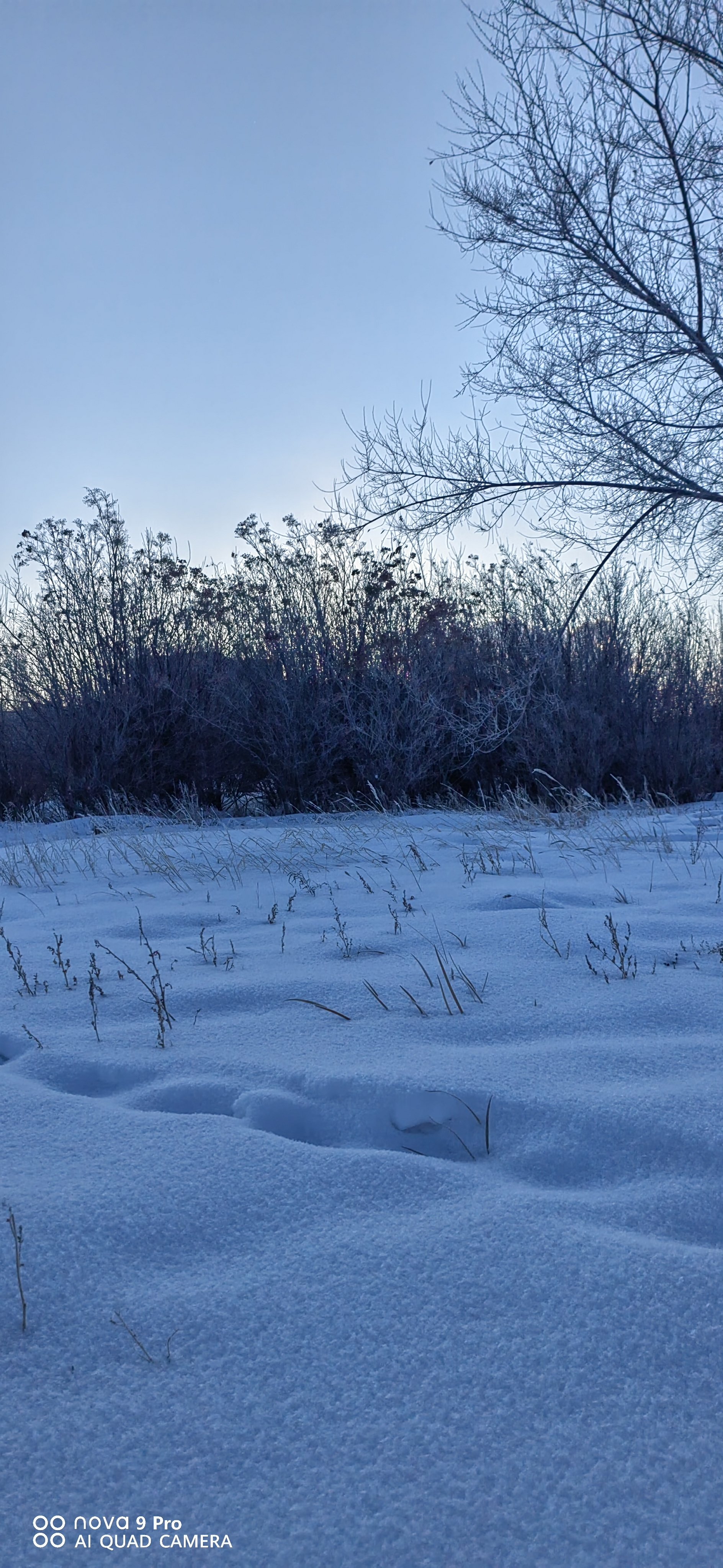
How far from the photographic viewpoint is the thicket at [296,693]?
9.73m

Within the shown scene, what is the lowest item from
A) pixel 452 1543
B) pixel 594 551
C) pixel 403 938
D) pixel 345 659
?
pixel 452 1543

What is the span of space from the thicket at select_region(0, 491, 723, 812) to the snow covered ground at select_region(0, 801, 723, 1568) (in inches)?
272

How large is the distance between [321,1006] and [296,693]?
24.6ft

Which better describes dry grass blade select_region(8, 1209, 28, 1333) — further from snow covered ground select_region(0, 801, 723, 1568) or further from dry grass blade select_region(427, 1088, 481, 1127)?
dry grass blade select_region(427, 1088, 481, 1127)

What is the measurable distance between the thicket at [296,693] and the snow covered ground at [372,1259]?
22.6ft

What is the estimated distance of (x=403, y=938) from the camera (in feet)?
10.4

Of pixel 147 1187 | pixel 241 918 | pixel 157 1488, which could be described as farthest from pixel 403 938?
pixel 157 1488

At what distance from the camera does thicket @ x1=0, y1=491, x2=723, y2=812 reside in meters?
9.73

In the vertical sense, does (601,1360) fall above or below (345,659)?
below

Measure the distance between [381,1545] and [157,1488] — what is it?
0.24 metres

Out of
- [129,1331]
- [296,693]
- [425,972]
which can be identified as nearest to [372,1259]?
[129,1331]

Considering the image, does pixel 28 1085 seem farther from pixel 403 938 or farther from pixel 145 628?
pixel 145 628

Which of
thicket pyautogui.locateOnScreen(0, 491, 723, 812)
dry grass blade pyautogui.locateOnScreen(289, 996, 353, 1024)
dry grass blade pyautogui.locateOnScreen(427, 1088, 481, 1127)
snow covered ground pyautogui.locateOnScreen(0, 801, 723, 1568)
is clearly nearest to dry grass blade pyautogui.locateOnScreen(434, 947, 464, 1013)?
snow covered ground pyautogui.locateOnScreen(0, 801, 723, 1568)

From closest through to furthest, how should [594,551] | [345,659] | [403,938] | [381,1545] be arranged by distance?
[381,1545] → [403,938] → [594,551] → [345,659]
